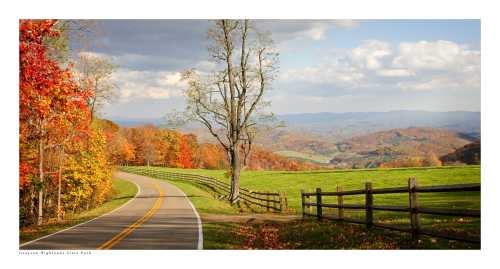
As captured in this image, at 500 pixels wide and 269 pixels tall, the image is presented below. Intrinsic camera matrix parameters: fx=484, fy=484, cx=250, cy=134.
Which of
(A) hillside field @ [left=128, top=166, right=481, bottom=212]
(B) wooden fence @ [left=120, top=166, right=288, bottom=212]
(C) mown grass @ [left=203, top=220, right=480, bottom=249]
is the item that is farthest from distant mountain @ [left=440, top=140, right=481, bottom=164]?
(B) wooden fence @ [left=120, top=166, right=288, bottom=212]

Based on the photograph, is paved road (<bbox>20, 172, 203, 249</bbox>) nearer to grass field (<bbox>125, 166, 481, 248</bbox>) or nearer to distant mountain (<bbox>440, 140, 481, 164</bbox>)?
grass field (<bbox>125, 166, 481, 248</bbox>)

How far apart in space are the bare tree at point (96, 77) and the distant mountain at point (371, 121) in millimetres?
7946

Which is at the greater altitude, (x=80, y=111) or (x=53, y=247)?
(x=80, y=111)

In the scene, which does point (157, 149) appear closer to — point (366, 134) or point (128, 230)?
point (128, 230)

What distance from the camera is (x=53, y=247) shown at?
14055mm

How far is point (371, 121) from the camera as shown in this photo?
19438 mm

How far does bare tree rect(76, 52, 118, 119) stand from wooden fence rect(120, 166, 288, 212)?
328 inches

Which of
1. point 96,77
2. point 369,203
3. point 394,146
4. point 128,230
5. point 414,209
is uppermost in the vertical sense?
point 96,77

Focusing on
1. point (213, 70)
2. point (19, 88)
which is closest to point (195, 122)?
point (213, 70)

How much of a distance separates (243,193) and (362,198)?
7730 mm

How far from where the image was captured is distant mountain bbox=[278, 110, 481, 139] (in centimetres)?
1717

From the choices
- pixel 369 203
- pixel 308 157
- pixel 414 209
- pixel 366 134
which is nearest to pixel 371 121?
pixel 366 134
